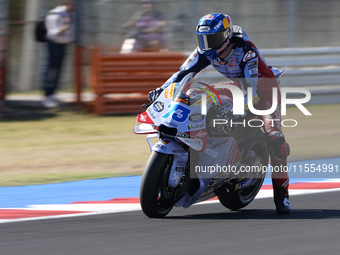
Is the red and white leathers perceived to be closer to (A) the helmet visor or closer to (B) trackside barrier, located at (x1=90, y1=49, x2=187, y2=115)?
(A) the helmet visor

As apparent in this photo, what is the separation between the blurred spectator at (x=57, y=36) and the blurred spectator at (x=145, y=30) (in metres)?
1.01

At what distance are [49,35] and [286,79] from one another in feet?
15.2

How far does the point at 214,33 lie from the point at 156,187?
4.37ft

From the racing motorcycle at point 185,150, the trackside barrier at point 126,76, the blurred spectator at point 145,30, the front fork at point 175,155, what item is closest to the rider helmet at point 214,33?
the racing motorcycle at point 185,150

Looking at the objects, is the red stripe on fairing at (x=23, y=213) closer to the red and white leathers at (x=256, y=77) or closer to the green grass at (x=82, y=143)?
the red and white leathers at (x=256, y=77)

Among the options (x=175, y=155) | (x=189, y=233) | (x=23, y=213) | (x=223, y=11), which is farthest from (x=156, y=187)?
(x=223, y=11)

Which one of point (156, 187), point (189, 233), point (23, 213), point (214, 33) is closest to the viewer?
point (189, 233)

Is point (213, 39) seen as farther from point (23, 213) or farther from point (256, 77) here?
point (23, 213)

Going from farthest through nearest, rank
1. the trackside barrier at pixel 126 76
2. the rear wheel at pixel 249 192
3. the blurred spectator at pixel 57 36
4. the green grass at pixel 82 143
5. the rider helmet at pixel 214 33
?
the trackside barrier at pixel 126 76
the blurred spectator at pixel 57 36
the green grass at pixel 82 143
the rear wheel at pixel 249 192
the rider helmet at pixel 214 33

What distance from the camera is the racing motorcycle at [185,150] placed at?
577cm

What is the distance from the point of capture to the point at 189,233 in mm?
5512

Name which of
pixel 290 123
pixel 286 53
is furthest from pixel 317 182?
pixel 286 53

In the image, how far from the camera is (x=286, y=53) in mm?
14586

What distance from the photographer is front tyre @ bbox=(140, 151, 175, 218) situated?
224 inches
